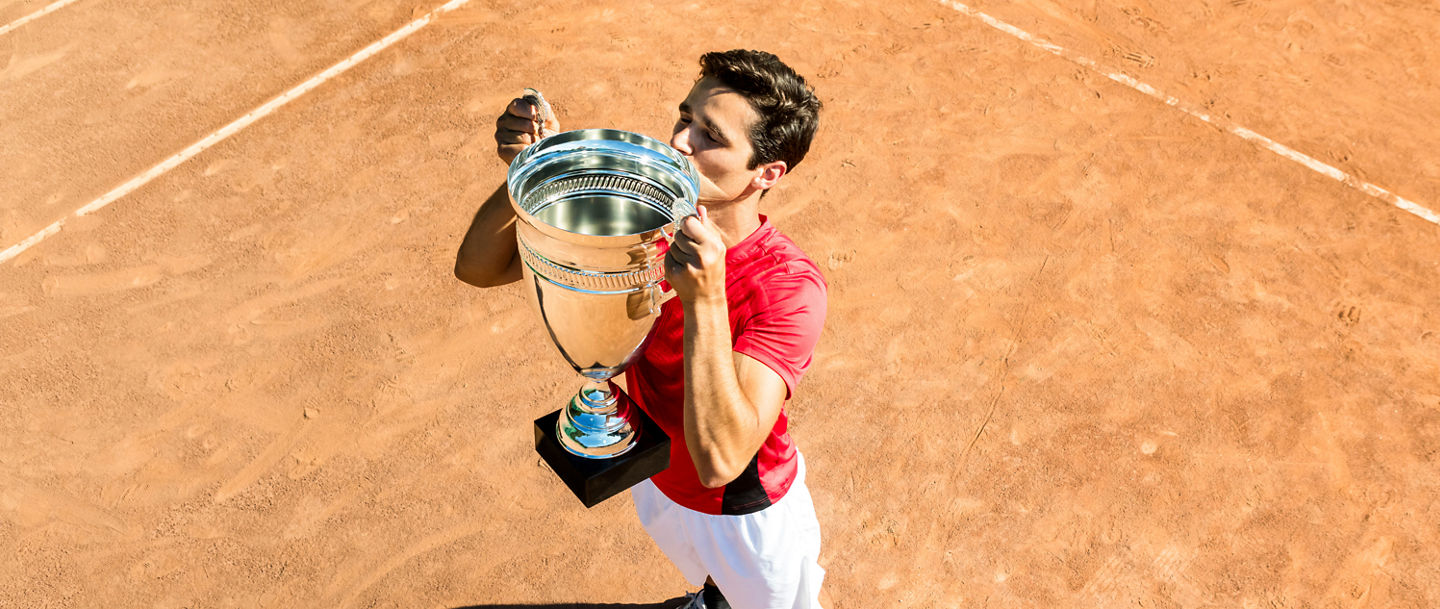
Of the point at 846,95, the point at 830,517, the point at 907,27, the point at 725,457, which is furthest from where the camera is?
the point at 907,27

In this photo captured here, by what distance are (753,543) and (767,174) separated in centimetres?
119

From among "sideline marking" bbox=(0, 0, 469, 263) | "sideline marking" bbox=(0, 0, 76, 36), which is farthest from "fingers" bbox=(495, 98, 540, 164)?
"sideline marking" bbox=(0, 0, 76, 36)

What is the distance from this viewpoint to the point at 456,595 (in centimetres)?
510

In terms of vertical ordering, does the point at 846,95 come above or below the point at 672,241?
below

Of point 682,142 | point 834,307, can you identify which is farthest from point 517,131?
point 834,307

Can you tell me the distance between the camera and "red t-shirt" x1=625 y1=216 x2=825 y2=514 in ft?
10.7

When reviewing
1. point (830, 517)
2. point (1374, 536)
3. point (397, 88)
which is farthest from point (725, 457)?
point (397, 88)

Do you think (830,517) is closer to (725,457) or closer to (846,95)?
(725,457)

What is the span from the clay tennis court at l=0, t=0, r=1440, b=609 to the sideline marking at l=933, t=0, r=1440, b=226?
0.14 feet

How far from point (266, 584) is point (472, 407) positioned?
4.16 ft

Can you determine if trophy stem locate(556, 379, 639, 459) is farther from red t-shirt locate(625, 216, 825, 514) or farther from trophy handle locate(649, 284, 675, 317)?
trophy handle locate(649, 284, 675, 317)

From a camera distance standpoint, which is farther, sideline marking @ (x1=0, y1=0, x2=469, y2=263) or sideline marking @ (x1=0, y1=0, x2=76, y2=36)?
sideline marking @ (x1=0, y1=0, x2=76, y2=36)

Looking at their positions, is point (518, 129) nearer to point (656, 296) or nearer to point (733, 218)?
point (656, 296)

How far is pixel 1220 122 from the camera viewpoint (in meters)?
7.75
